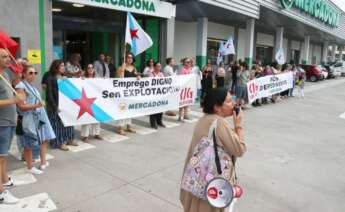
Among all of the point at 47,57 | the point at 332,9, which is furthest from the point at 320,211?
the point at 332,9

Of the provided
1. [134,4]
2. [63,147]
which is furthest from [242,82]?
[63,147]

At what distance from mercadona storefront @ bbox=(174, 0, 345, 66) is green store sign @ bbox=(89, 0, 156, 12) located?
1.33 meters

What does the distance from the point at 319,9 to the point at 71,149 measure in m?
23.9

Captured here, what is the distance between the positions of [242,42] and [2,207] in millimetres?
21837

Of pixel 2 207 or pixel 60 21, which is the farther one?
pixel 60 21

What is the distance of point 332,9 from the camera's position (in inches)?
1113

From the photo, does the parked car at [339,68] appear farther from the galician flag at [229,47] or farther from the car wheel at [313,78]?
the galician flag at [229,47]

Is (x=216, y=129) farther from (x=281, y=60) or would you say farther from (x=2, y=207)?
(x=281, y=60)

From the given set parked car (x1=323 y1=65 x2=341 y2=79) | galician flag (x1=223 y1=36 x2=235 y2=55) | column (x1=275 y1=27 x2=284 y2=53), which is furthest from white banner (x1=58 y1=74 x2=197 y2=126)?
parked car (x1=323 y1=65 x2=341 y2=79)

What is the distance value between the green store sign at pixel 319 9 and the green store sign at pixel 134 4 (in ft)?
30.8

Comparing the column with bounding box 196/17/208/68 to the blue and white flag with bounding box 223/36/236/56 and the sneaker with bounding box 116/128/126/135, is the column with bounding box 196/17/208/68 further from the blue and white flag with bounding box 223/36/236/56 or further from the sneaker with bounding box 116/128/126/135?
the sneaker with bounding box 116/128/126/135

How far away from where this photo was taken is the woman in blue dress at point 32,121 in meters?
4.61

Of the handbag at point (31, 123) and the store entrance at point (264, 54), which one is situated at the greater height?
the store entrance at point (264, 54)

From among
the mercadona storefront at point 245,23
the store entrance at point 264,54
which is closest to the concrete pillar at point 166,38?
the mercadona storefront at point 245,23
